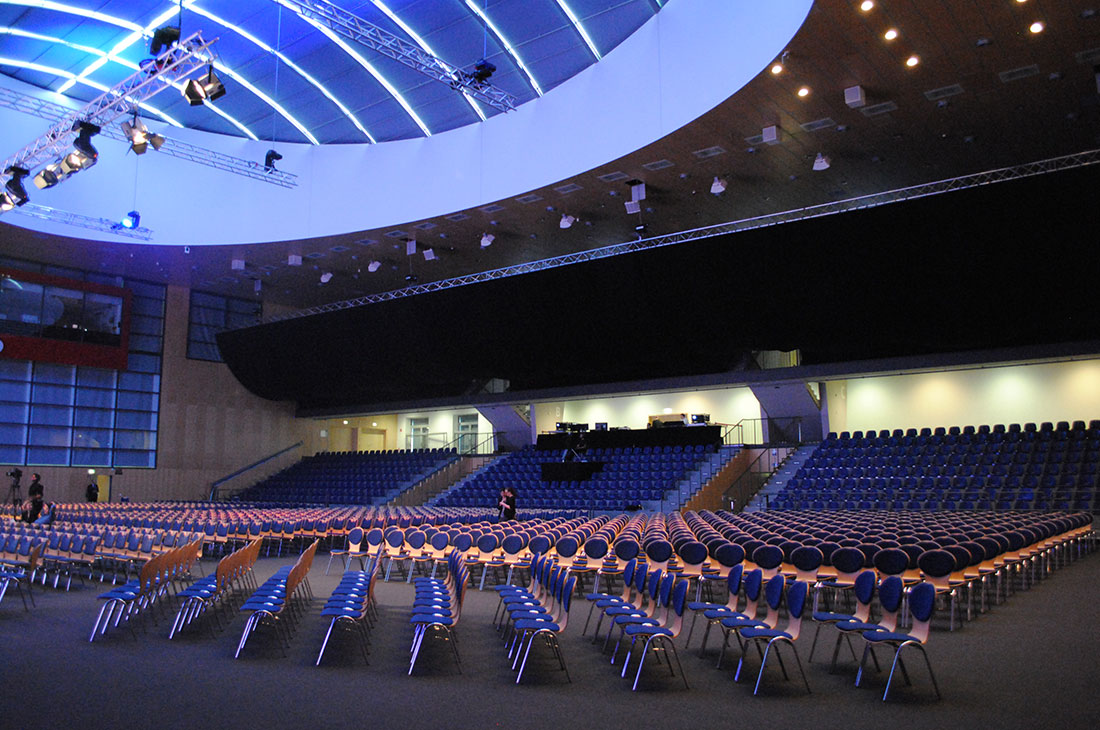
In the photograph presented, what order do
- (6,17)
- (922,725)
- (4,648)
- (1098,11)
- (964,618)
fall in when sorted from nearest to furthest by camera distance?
(922,725)
(4,648)
(964,618)
(1098,11)
(6,17)

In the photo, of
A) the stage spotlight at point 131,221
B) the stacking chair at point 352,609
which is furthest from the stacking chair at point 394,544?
the stage spotlight at point 131,221

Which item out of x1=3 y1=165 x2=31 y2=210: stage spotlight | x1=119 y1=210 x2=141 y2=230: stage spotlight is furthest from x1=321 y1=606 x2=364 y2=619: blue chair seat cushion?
x1=119 y1=210 x2=141 y2=230: stage spotlight

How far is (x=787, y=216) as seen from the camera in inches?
739

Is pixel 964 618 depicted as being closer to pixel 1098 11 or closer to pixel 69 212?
pixel 1098 11

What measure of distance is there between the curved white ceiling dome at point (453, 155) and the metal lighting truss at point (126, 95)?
19.2 ft

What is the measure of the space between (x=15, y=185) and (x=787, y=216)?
16.1m

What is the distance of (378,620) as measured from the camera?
27.5ft

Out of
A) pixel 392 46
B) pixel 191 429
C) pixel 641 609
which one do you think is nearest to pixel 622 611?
pixel 641 609

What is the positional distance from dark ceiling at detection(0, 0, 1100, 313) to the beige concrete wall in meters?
3.75

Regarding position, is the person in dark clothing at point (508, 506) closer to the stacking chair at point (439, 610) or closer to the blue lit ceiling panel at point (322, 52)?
the stacking chair at point (439, 610)

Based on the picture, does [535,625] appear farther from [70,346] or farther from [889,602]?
[70,346]

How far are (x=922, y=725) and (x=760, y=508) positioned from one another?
599 inches

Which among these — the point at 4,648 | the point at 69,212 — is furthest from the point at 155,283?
the point at 4,648

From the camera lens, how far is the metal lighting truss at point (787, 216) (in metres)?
16.0
